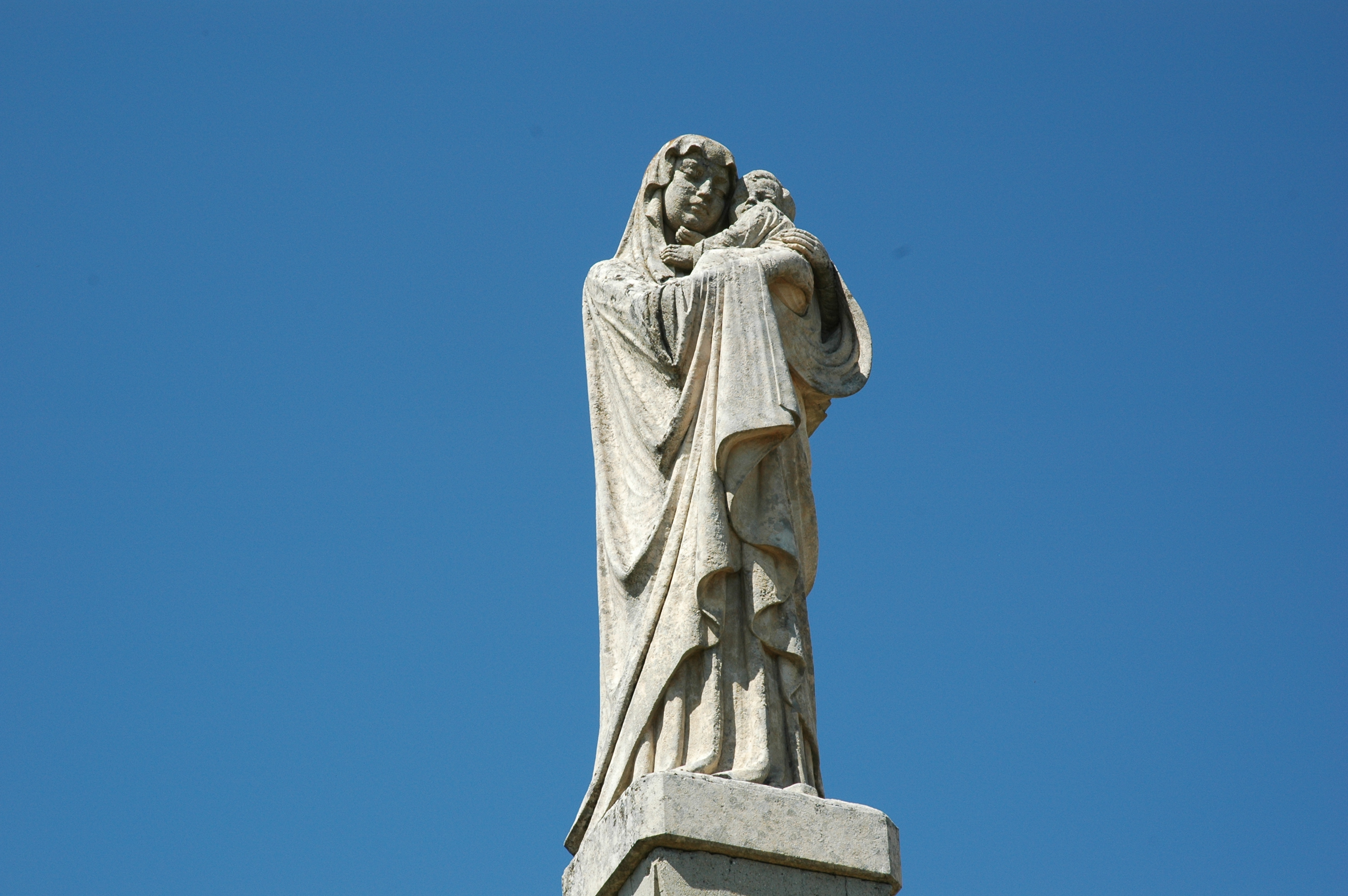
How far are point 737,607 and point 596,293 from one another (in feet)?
6.51

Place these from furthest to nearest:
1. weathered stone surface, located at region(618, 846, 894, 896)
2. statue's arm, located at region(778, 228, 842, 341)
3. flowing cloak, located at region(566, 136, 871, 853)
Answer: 1. statue's arm, located at region(778, 228, 842, 341)
2. flowing cloak, located at region(566, 136, 871, 853)
3. weathered stone surface, located at region(618, 846, 894, 896)

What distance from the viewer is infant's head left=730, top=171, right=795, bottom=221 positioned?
9633mm

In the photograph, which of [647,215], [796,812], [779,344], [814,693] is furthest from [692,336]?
[796,812]

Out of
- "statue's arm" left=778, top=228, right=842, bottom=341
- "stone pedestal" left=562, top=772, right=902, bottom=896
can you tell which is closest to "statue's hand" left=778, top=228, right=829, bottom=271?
"statue's arm" left=778, top=228, right=842, bottom=341

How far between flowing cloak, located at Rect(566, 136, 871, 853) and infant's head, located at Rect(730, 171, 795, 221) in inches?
21.7

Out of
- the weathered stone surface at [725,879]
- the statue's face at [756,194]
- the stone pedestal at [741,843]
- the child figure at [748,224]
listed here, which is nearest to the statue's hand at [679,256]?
the child figure at [748,224]

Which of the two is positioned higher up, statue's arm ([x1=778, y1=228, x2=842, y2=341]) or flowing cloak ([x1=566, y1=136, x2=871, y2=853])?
statue's arm ([x1=778, y1=228, x2=842, y2=341])

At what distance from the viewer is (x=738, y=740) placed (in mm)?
8172

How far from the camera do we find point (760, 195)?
31.7 ft

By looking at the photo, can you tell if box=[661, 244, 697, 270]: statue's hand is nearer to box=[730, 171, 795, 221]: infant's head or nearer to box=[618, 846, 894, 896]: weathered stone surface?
box=[730, 171, 795, 221]: infant's head

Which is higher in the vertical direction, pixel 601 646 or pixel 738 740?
pixel 601 646

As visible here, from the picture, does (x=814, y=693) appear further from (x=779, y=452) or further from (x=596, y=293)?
(x=596, y=293)

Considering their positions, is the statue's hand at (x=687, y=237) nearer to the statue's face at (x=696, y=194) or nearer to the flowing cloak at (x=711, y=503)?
the statue's face at (x=696, y=194)

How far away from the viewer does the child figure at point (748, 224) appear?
938cm
